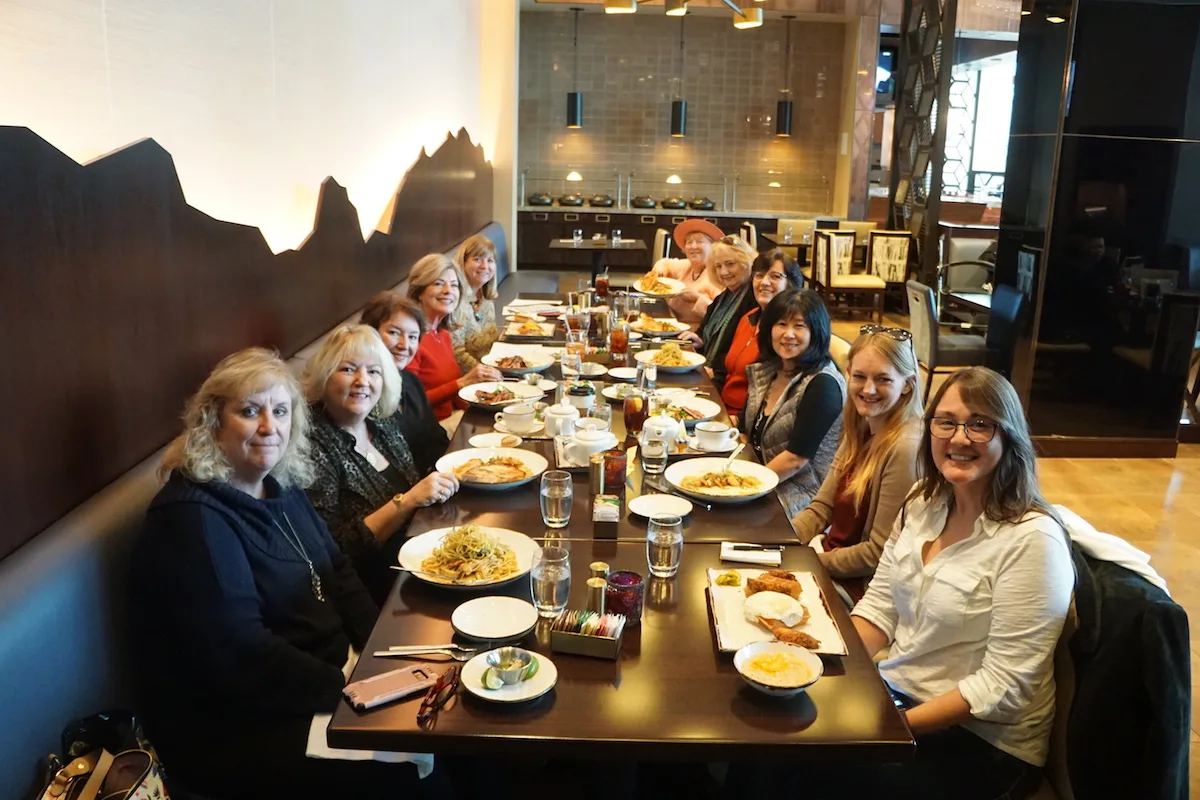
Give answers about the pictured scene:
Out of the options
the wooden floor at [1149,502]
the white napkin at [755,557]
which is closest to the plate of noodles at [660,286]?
the wooden floor at [1149,502]

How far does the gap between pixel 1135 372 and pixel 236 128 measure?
4.98 m

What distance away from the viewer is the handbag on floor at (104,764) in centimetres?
146

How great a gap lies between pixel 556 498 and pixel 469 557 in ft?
1.01

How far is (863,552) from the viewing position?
233 centimetres

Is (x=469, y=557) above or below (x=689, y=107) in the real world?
below

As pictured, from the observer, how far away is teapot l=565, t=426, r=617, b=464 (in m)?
2.58

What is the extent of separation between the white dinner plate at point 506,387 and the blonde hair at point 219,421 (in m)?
1.12

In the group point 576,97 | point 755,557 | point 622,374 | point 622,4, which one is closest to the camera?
point 755,557

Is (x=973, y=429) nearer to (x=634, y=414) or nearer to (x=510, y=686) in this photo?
(x=510, y=686)

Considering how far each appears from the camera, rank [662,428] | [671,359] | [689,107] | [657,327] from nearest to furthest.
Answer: [662,428] < [671,359] < [657,327] < [689,107]

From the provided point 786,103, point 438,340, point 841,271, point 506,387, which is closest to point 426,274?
point 438,340

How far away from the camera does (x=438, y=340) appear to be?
3.93 m

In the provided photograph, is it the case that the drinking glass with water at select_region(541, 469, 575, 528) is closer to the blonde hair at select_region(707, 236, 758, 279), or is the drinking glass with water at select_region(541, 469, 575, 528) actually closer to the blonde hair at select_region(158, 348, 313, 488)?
the blonde hair at select_region(158, 348, 313, 488)

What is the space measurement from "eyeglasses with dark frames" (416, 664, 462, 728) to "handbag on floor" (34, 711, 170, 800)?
1.57 ft
